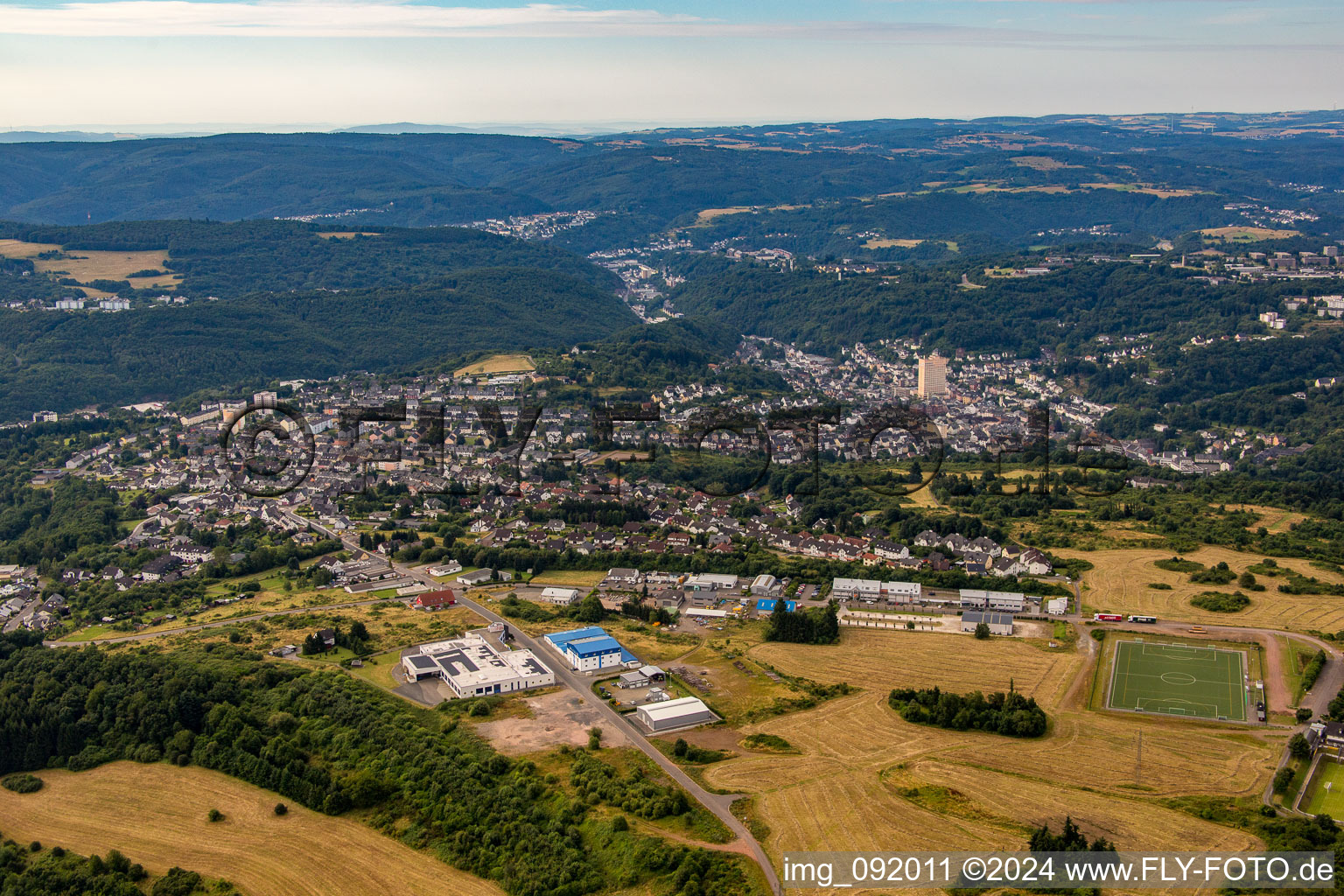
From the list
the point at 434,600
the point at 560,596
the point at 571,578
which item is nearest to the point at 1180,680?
the point at 560,596

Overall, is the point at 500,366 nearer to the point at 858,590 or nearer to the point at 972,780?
the point at 858,590

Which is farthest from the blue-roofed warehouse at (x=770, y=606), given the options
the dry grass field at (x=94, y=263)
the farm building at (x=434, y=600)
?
the dry grass field at (x=94, y=263)

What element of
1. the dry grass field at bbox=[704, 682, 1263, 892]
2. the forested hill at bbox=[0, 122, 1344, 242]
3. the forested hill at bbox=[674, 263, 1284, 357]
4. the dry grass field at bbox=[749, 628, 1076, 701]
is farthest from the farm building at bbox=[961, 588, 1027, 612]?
the forested hill at bbox=[0, 122, 1344, 242]

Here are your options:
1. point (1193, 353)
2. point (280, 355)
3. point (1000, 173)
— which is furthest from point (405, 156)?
point (1193, 353)

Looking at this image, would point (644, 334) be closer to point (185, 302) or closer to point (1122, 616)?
point (185, 302)

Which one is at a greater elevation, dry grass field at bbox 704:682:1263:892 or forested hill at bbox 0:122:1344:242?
forested hill at bbox 0:122:1344:242

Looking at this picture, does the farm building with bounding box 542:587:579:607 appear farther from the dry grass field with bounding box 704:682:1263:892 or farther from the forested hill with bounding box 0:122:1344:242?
the forested hill with bounding box 0:122:1344:242
